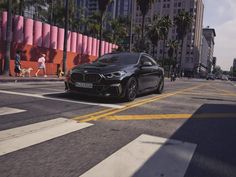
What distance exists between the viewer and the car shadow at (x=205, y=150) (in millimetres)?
3820

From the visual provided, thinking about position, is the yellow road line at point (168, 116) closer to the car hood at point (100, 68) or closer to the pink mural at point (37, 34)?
the car hood at point (100, 68)

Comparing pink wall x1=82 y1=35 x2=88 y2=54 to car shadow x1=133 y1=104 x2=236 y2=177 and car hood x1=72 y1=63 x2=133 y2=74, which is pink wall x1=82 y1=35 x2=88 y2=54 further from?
car shadow x1=133 y1=104 x2=236 y2=177

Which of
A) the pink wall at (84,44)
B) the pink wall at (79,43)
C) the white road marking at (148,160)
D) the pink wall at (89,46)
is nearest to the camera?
the white road marking at (148,160)

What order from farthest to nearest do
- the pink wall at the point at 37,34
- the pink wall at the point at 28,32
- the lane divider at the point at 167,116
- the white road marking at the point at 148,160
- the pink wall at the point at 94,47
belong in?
→ the pink wall at the point at 94,47 → the pink wall at the point at 37,34 → the pink wall at the point at 28,32 → the lane divider at the point at 167,116 → the white road marking at the point at 148,160

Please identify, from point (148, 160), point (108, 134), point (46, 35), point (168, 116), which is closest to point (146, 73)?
point (168, 116)

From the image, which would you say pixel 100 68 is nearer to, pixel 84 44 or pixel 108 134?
pixel 108 134

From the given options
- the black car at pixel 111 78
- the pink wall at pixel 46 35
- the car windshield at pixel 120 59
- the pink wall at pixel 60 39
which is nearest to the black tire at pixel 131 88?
the black car at pixel 111 78

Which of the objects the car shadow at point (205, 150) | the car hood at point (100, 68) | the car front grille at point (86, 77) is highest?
the car hood at point (100, 68)

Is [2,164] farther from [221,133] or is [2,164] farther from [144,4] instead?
[144,4]

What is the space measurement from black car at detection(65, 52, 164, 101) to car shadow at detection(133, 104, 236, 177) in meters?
2.33

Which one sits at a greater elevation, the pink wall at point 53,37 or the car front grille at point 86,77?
the pink wall at point 53,37

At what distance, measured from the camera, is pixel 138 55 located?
10766mm

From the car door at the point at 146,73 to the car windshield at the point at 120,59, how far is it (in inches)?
9.8

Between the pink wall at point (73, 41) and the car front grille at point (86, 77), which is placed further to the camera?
the pink wall at point (73, 41)
